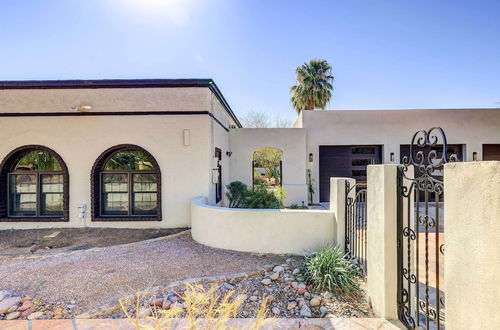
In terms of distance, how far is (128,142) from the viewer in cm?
734

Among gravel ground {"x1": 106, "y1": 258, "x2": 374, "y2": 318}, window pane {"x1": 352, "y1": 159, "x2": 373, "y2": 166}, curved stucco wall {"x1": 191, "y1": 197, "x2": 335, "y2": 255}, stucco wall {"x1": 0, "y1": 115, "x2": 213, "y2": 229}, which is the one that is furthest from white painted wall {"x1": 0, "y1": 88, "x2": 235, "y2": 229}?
window pane {"x1": 352, "y1": 159, "x2": 373, "y2": 166}

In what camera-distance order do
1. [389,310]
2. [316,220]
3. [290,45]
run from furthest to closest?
1. [290,45]
2. [316,220]
3. [389,310]

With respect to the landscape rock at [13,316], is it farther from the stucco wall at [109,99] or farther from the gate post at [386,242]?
the stucco wall at [109,99]

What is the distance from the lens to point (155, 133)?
7320 mm

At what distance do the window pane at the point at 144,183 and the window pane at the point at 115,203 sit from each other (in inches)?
18.6

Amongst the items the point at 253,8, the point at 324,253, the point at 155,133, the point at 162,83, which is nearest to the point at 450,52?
the point at 253,8

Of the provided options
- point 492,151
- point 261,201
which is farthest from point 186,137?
point 492,151

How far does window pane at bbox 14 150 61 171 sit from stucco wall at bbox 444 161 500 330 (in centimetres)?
A: 950

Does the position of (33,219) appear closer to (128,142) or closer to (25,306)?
(128,142)

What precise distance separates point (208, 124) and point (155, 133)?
1660 mm

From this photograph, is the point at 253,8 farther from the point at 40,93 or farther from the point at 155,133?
the point at 40,93

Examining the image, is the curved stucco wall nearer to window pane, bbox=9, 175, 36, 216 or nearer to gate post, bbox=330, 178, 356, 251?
gate post, bbox=330, 178, 356, 251

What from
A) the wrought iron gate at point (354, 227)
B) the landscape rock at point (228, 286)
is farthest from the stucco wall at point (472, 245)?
the landscape rock at point (228, 286)

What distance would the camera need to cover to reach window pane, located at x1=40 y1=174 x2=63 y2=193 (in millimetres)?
7520
